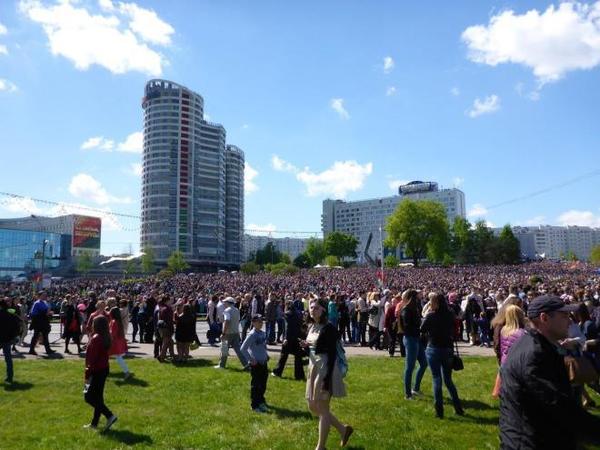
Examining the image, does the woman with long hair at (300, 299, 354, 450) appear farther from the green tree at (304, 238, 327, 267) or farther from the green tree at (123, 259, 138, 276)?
the green tree at (304, 238, 327, 267)

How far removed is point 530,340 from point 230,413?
19.3 feet

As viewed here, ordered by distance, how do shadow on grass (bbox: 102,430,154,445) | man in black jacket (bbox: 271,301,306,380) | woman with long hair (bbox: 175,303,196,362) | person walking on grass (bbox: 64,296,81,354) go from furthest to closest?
person walking on grass (bbox: 64,296,81,354) → woman with long hair (bbox: 175,303,196,362) → man in black jacket (bbox: 271,301,306,380) → shadow on grass (bbox: 102,430,154,445)

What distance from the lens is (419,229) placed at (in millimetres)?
97688

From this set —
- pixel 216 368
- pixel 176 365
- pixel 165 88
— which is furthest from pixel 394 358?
pixel 165 88

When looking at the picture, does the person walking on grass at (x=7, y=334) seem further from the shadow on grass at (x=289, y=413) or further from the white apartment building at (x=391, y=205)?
the white apartment building at (x=391, y=205)

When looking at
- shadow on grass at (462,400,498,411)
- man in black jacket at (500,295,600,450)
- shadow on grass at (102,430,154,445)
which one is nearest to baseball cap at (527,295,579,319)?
man in black jacket at (500,295,600,450)

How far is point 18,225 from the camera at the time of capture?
145m

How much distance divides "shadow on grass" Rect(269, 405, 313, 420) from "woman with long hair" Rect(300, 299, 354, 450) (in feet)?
5.13

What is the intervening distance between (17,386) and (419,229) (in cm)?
9308

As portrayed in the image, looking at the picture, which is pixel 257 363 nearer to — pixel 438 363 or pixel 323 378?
pixel 323 378

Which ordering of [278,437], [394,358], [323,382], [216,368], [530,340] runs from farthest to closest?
[394,358] < [216,368] < [278,437] < [323,382] < [530,340]

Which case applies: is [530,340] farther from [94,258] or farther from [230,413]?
[94,258]

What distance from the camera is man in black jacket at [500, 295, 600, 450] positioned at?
9.05 feet

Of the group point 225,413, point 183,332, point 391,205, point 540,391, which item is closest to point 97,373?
point 225,413
